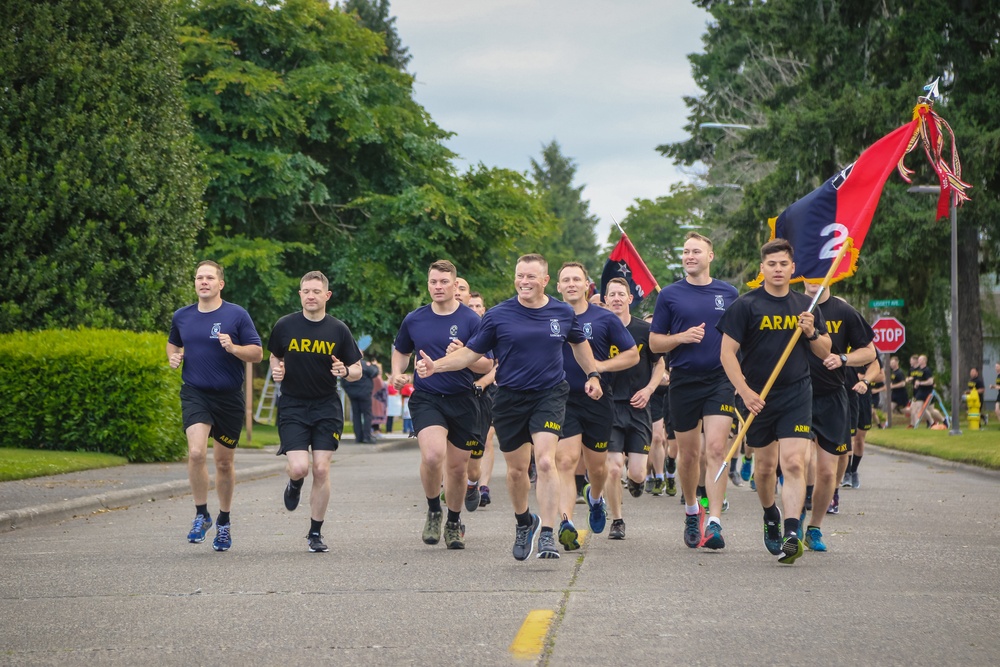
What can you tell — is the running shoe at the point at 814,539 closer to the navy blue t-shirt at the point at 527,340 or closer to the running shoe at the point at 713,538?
the running shoe at the point at 713,538

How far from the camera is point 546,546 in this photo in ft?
30.1

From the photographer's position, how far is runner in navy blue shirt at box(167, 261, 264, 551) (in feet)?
34.7

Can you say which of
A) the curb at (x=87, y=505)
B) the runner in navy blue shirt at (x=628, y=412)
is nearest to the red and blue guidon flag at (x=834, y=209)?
the runner in navy blue shirt at (x=628, y=412)

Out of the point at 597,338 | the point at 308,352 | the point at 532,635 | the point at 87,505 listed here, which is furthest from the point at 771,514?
the point at 87,505

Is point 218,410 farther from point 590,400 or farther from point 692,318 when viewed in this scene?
point 692,318

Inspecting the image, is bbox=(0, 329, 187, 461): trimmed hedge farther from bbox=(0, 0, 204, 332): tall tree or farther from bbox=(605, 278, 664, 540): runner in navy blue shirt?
bbox=(605, 278, 664, 540): runner in navy blue shirt

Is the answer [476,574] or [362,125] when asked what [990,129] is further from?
[476,574]

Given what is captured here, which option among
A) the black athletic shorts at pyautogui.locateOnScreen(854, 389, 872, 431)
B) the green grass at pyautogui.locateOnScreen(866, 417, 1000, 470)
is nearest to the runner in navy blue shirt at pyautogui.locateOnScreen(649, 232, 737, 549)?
the black athletic shorts at pyautogui.locateOnScreen(854, 389, 872, 431)

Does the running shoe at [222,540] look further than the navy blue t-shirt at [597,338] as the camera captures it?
No

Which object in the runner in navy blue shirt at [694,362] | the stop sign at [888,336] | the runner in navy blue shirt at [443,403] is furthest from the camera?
the stop sign at [888,336]

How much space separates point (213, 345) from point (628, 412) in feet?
11.6

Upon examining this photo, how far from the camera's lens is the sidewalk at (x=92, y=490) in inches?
501

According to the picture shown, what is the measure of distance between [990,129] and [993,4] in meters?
3.32

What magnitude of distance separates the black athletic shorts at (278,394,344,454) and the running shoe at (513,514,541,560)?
1.65m
